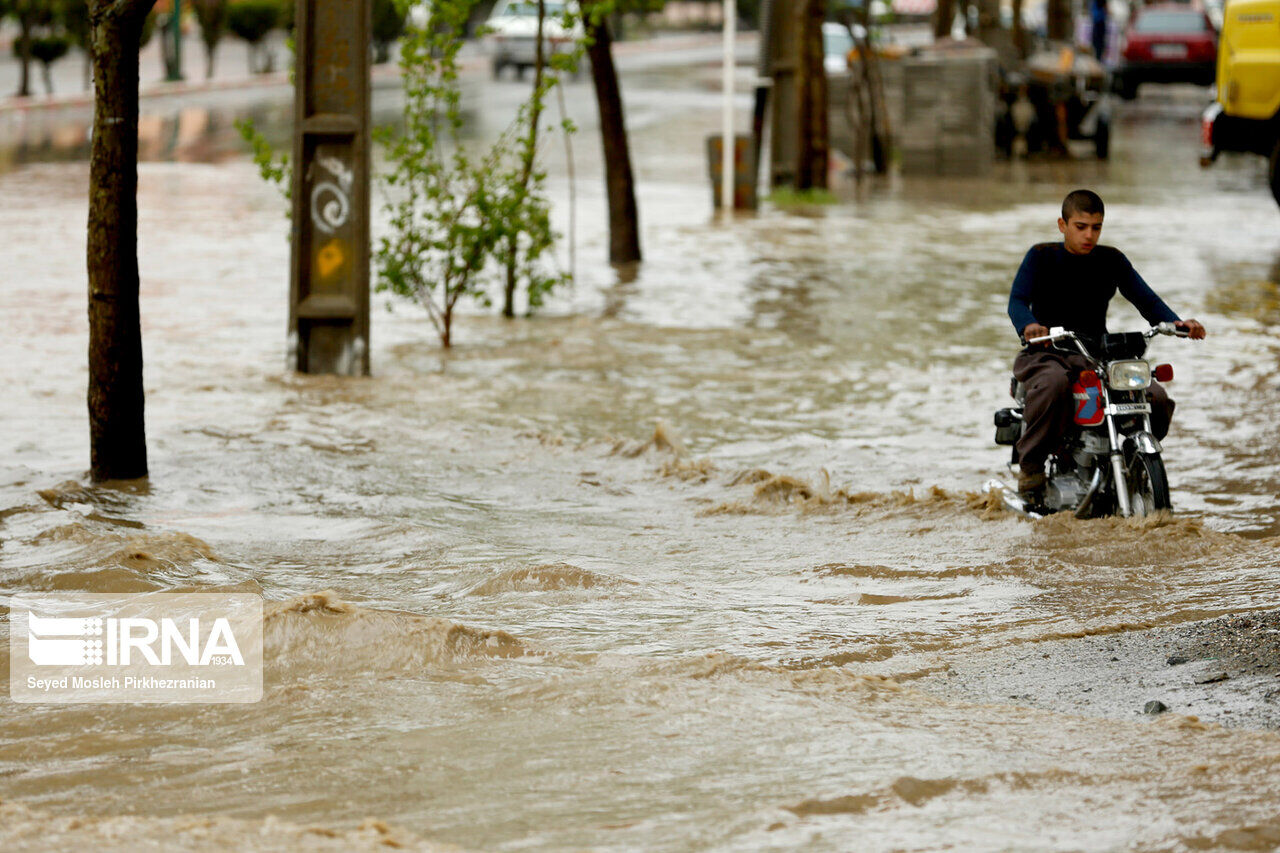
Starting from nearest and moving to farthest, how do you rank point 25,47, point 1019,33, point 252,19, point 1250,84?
point 1250,84 → point 25,47 → point 1019,33 → point 252,19

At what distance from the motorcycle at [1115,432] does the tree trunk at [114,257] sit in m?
3.84

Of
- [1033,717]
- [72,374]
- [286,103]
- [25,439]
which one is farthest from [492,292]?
[286,103]

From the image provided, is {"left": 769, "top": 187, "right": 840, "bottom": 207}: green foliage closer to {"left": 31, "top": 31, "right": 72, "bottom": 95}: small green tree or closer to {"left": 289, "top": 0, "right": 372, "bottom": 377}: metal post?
{"left": 289, "top": 0, "right": 372, "bottom": 377}: metal post

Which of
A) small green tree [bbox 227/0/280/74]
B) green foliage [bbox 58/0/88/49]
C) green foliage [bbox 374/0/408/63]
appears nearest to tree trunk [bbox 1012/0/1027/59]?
green foliage [bbox 374/0/408/63]

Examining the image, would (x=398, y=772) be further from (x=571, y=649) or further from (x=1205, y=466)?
(x=1205, y=466)

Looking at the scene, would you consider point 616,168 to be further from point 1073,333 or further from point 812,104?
point 1073,333

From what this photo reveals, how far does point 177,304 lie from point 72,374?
2.71 m

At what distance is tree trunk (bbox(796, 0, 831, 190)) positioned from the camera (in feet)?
66.8

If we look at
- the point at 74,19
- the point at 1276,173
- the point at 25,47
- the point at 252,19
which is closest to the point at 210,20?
the point at 252,19

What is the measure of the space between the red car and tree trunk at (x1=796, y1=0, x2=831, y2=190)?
20.4 metres

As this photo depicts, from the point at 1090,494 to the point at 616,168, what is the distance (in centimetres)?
904

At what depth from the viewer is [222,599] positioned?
18.9 ft

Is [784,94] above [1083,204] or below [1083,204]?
above

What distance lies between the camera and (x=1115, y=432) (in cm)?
657
